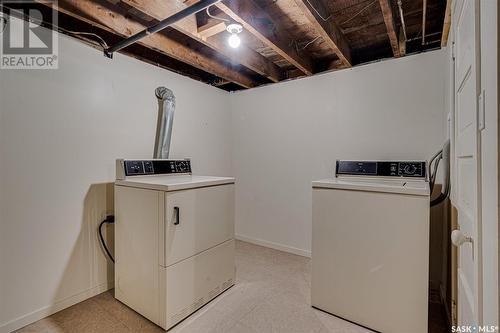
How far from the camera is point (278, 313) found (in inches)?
71.9

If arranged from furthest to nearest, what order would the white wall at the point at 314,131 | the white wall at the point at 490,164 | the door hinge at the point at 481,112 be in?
the white wall at the point at 314,131
the door hinge at the point at 481,112
the white wall at the point at 490,164

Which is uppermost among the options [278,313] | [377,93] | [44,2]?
[44,2]

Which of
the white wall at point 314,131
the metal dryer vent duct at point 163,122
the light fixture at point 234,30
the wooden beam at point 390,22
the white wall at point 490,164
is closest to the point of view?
the white wall at point 490,164

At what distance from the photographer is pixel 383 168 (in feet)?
7.00

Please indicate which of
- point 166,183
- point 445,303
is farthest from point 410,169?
point 166,183

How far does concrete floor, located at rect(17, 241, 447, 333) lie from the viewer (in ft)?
5.43

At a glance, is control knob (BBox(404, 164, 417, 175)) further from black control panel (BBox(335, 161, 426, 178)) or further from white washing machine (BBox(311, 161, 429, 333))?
white washing machine (BBox(311, 161, 429, 333))

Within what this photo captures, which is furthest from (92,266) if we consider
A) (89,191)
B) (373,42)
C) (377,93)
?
(373,42)

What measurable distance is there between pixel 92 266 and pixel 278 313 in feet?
5.29

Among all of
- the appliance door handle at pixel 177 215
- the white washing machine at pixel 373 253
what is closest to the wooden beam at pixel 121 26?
the appliance door handle at pixel 177 215

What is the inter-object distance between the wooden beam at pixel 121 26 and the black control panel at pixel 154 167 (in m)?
1.05

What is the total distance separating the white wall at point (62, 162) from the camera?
5.39ft

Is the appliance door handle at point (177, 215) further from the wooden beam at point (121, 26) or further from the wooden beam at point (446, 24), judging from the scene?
the wooden beam at point (446, 24)

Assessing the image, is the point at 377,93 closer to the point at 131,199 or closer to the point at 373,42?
the point at 373,42
